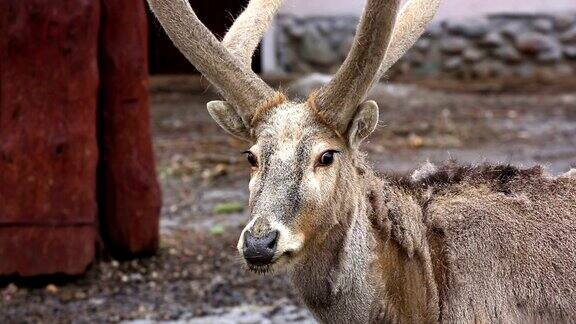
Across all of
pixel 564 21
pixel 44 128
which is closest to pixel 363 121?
pixel 44 128

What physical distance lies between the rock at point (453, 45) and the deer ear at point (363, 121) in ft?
35.7

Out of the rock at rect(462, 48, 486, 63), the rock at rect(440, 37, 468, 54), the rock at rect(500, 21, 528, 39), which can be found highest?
the rock at rect(500, 21, 528, 39)

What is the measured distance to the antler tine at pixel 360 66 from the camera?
14.9ft

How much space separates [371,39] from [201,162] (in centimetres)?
713

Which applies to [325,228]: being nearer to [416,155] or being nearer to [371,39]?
[371,39]

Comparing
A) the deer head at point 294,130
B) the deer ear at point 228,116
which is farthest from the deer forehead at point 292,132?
the deer ear at point 228,116

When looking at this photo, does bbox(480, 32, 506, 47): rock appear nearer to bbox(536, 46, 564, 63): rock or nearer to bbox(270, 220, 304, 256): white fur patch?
bbox(536, 46, 564, 63): rock

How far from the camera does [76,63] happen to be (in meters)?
7.52

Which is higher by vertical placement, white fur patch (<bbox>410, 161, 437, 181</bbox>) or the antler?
the antler

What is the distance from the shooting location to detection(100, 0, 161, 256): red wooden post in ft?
26.1

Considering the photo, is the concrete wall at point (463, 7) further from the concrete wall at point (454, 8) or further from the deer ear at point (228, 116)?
the deer ear at point (228, 116)

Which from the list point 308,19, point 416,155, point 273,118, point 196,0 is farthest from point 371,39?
point 196,0

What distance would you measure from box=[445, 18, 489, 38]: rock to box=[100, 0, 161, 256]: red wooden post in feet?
26.1

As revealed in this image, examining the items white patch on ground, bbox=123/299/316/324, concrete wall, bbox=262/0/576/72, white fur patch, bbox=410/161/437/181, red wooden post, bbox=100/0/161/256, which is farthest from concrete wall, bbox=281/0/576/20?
white fur patch, bbox=410/161/437/181
